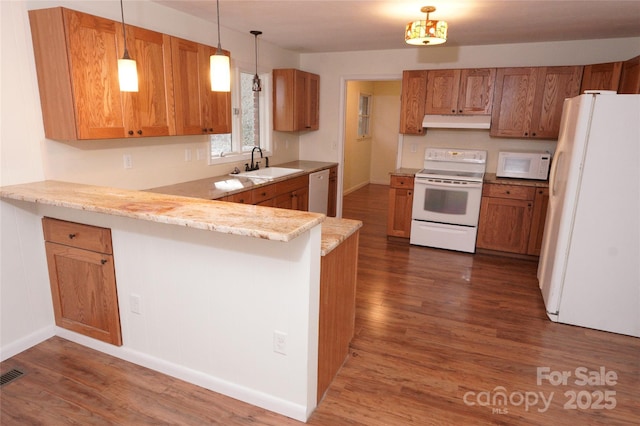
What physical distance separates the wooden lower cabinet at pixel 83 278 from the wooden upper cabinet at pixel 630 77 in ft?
14.2

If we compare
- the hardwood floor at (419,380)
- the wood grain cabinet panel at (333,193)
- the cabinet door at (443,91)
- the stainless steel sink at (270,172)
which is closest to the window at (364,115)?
the wood grain cabinet panel at (333,193)

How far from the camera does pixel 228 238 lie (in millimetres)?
1943

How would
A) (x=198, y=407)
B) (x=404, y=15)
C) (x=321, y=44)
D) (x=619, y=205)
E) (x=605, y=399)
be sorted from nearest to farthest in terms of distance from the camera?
1. (x=198, y=407)
2. (x=605, y=399)
3. (x=619, y=205)
4. (x=404, y=15)
5. (x=321, y=44)

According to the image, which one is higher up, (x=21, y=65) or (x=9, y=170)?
(x=21, y=65)

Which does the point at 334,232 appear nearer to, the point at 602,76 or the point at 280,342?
the point at 280,342

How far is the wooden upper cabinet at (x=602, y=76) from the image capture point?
3841 millimetres

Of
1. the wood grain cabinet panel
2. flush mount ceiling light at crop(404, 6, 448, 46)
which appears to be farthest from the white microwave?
the wood grain cabinet panel

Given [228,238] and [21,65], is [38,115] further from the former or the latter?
[228,238]

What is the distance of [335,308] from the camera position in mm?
2232

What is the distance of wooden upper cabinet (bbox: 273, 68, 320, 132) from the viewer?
195 inches

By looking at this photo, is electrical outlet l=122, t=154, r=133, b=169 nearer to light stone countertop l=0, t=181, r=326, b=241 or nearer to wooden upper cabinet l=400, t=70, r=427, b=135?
light stone countertop l=0, t=181, r=326, b=241

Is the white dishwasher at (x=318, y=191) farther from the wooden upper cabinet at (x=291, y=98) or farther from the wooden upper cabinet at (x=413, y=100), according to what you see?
the wooden upper cabinet at (x=413, y=100)

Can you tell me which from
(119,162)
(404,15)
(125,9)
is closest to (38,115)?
(119,162)

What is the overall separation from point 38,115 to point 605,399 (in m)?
3.75
